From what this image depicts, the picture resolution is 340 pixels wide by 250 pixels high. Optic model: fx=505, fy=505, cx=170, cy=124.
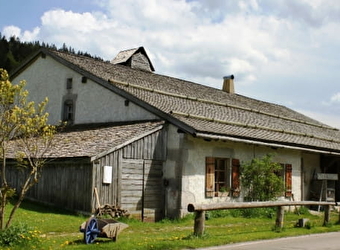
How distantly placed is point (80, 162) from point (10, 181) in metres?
4.25

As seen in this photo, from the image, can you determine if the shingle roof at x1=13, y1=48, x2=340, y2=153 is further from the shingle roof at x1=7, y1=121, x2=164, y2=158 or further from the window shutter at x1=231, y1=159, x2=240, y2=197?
the window shutter at x1=231, y1=159, x2=240, y2=197

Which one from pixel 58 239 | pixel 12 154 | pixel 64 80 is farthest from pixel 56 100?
pixel 58 239

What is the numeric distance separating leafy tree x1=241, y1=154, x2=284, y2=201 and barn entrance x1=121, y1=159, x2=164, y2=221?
12.4 ft

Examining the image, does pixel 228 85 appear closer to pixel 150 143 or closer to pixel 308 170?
pixel 308 170

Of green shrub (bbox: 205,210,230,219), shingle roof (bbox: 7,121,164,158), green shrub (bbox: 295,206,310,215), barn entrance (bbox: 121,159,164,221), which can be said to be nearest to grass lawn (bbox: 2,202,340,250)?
green shrub (bbox: 205,210,230,219)

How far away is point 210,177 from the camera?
18281mm

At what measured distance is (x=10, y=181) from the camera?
61.0ft

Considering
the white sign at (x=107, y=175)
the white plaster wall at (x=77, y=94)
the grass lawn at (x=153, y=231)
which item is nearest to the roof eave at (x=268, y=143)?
the white plaster wall at (x=77, y=94)

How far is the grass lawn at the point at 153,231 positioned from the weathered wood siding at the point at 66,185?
1.33 ft

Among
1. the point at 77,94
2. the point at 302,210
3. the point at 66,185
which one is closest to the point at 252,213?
the point at 302,210

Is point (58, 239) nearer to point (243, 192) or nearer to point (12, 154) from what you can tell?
point (12, 154)

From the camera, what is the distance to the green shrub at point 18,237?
9.43 metres

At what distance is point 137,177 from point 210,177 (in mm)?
2939

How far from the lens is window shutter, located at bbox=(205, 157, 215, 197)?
18094mm
